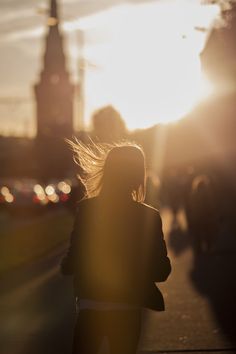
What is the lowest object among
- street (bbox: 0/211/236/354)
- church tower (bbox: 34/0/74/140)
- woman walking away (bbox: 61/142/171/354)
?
street (bbox: 0/211/236/354)

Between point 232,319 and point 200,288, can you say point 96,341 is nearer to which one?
point 232,319

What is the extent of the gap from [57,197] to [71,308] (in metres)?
42.7

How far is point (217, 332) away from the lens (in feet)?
35.0

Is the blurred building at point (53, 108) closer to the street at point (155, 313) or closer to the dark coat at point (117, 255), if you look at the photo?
the street at point (155, 313)

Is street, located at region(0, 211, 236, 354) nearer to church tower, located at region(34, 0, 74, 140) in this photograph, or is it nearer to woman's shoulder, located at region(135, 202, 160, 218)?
woman's shoulder, located at region(135, 202, 160, 218)

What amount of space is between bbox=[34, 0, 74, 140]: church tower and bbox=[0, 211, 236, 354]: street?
138 m

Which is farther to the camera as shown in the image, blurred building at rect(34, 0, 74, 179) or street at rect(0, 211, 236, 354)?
blurred building at rect(34, 0, 74, 179)

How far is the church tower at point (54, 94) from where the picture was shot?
15538 cm

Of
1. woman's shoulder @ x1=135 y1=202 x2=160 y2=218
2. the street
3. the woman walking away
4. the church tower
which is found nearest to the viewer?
the woman walking away

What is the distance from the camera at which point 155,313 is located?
12.7 meters

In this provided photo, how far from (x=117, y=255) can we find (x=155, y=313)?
24.4 feet

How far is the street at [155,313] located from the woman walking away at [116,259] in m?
4.27

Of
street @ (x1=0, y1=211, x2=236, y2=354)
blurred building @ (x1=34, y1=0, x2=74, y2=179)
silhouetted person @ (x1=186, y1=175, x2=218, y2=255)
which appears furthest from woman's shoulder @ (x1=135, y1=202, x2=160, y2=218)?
blurred building @ (x1=34, y1=0, x2=74, y2=179)

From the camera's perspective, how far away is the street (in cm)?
1002
